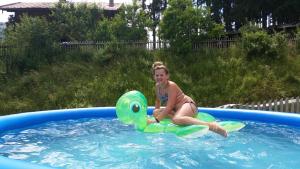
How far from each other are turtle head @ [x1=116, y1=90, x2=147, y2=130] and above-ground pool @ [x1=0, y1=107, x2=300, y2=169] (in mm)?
219

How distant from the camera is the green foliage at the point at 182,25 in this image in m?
15.3

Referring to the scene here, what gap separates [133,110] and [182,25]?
981 cm

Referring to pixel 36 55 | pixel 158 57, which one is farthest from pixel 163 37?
pixel 36 55

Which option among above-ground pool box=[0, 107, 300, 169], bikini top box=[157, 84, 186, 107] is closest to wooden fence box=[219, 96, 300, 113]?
above-ground pool box=[0, 107, 300, 169]

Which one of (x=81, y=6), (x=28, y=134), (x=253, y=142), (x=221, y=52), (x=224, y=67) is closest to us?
(x=253, y=142)

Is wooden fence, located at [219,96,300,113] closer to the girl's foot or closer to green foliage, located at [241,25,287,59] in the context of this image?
the girl's foot

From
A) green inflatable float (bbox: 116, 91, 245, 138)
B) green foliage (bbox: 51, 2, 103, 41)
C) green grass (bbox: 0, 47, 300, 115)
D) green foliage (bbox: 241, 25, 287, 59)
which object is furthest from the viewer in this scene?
green foliage (bbox: 51, 2, 103, 41)

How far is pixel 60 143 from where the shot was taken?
5.63 m

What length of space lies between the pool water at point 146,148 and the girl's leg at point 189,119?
0.60ft

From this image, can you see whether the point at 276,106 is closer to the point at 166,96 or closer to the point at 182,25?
the point at 166,96

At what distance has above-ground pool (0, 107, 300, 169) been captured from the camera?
447cm

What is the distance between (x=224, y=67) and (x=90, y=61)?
16.4ft

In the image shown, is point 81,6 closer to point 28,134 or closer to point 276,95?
point 276,95

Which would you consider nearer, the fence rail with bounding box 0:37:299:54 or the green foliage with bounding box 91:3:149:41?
the fence rail with bounding box 0:37:299:54
